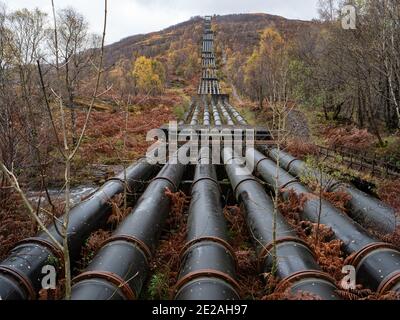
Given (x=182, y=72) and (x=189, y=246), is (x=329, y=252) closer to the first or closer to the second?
(x=189, y=246)

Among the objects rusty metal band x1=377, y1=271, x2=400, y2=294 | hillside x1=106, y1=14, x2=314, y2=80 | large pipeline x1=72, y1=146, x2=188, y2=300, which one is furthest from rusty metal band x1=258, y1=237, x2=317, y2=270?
hillside x1=106, y1=14, x2=314, y2=80

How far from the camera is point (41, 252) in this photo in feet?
18.7

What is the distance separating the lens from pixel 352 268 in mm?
5848

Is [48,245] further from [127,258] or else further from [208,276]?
[208,276]

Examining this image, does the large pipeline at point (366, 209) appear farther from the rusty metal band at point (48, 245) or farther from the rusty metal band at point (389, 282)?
the rusty metal band at point (48, 245)

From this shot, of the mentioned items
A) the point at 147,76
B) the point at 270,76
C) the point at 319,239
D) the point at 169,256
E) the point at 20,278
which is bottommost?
the point at 169,256

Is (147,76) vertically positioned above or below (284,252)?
above

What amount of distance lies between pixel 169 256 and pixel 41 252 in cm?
291

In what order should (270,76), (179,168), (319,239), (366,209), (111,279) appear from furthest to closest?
(270,76) < (179,168) < (366,209) < (319,239) < (111,279)

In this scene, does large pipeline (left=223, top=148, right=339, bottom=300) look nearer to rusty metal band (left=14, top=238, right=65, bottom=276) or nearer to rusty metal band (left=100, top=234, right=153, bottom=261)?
rusty metal band (left=100, top=234, right=153, bottom=261)

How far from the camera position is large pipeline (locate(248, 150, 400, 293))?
517 cm

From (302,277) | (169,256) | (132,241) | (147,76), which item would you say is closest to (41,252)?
(132,241)
